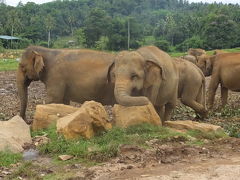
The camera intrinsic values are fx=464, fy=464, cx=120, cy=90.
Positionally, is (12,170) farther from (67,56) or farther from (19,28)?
(19,28)

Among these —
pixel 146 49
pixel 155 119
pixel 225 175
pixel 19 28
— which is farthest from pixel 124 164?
pixel 19 28

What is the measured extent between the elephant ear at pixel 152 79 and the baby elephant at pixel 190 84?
251 centimetres

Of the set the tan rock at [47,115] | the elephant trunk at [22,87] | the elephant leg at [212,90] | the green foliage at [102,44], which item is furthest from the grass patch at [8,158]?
the green foliage at [102,44]

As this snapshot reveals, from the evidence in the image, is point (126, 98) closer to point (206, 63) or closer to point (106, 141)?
point (106, 141)

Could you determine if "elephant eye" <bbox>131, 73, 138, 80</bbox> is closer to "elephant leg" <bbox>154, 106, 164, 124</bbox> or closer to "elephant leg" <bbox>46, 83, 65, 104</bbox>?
"elephant leg" <bbox>154, 106, 164, 124</bbox>

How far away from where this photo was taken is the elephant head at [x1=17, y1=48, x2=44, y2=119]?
10.0 m

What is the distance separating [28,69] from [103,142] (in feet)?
11.3

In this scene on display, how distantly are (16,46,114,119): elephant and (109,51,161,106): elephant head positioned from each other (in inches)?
38.8

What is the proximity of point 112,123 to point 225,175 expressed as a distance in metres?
3.28

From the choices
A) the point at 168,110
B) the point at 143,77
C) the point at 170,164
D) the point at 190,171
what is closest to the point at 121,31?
the point at 168,110

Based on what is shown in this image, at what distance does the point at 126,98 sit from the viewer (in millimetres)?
8008

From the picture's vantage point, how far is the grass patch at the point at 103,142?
6.98 m

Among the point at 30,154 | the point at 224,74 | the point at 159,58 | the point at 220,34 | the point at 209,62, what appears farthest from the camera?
the point at 220,34

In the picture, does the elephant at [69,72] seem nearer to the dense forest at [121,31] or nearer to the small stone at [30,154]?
the small stone at [30,154]
